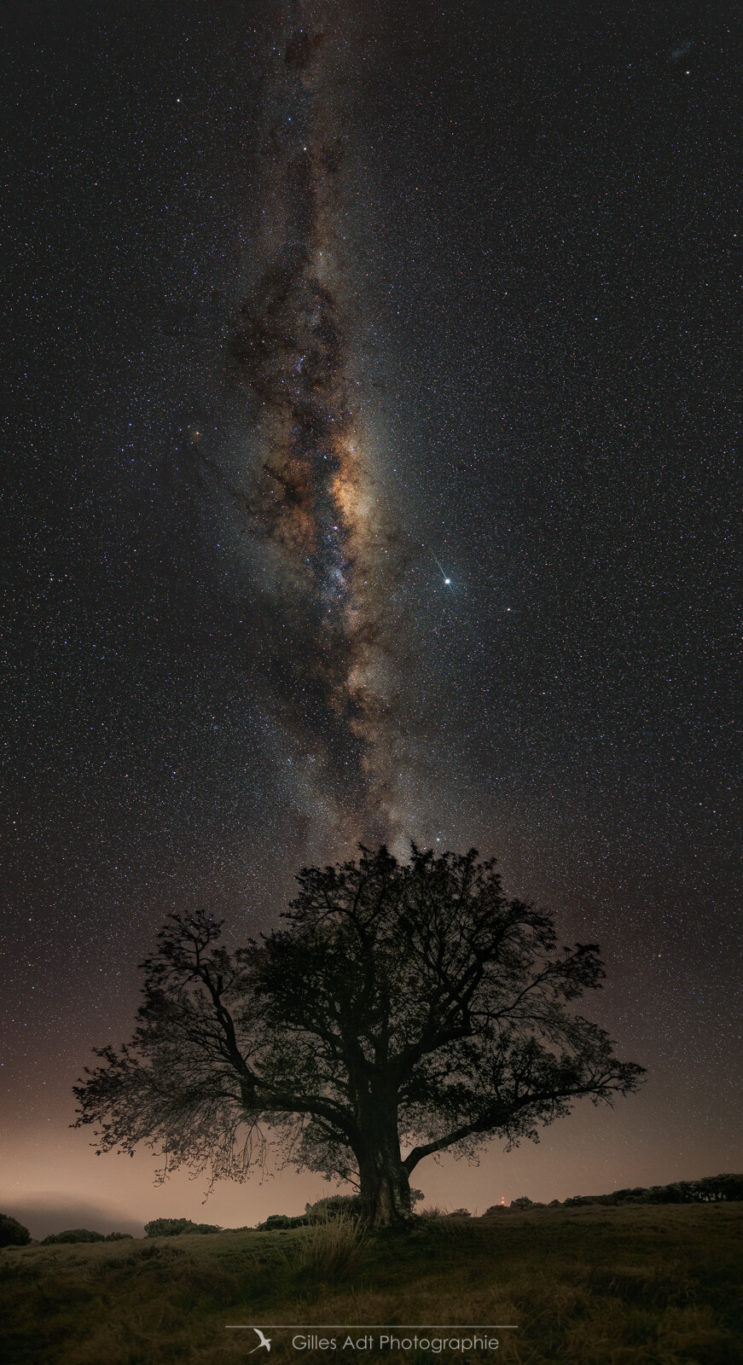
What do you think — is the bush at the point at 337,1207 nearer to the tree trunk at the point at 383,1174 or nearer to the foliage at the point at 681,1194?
the tree trunk at the point at 383,1174

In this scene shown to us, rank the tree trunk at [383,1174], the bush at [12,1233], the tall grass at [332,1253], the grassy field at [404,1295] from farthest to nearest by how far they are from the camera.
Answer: the bush at [12,1233] → the tree trunk at [383,1174] → the tall grass at [332,1253] → the grassy field at [404,1295]

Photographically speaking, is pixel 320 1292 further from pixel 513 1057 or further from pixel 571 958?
pixel 571 958

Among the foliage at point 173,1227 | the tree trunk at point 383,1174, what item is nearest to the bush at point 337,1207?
the tree trunk at point 383,1174

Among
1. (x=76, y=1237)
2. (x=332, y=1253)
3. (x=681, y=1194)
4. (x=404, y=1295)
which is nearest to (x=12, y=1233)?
(x=76, y=1237)

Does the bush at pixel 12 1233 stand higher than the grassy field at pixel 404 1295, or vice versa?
the grassy field at pixel 404 1295

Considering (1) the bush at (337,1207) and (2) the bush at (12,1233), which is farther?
(2) the bush at (12,1233)

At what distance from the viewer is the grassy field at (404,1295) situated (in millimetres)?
8500

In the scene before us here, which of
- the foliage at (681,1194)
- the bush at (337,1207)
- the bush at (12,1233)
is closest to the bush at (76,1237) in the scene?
the bush at (12,1233)

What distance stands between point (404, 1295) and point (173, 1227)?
Result: 17981 millimetres

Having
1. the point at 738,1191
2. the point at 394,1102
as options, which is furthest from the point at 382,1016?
the point at 738,1191

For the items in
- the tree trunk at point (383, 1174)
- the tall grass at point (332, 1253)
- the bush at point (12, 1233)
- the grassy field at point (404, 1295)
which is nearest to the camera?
the grassy field at point (404, 1295)

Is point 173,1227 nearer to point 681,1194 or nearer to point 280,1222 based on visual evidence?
point 280,1222

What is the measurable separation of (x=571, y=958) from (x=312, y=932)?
22.1 feet

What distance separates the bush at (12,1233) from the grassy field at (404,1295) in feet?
21.4
